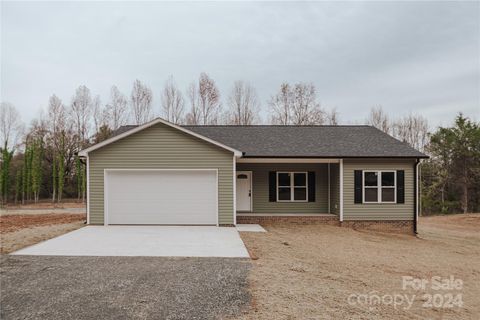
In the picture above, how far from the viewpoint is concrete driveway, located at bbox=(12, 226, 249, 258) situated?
7.61 m

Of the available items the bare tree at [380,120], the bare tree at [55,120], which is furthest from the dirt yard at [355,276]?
the bare tree at [55,120]

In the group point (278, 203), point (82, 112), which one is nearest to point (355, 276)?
point (278, 203)

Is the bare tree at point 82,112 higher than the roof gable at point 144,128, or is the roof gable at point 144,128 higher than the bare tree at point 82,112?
the bare tree at point 82,112

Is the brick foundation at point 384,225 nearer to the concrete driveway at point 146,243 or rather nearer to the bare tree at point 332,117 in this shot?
the concrete driveway at point 146,243

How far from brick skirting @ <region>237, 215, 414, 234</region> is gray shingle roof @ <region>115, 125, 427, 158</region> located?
2.48 m

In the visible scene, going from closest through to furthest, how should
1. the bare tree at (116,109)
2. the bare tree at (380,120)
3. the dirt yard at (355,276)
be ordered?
the dirt yard at (355,276) < the bare tree at (116,109) < the bare tree at (380,120)

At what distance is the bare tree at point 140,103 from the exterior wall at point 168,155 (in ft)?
66.4

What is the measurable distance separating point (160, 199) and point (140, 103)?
21646 millimetres

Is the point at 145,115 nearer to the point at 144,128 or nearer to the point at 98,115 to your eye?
the point at 98,115

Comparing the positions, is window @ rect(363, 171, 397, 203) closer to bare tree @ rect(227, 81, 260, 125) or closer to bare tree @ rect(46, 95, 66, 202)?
bare tree @ rect(227, 81, 260, 125)

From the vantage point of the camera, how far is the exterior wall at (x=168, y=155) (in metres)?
11.8

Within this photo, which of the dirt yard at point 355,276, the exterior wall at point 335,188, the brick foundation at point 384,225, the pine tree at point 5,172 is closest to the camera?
the dirt yard at point 355,276

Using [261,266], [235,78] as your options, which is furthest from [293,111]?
[261,266]

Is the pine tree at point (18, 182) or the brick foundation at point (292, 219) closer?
the brick foundation at point (292, 219)
